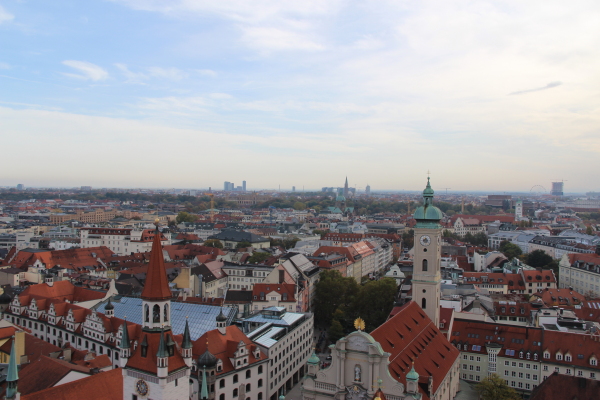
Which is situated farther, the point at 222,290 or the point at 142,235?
the point at 142,235

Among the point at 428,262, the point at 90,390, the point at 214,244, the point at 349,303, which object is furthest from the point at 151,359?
the point at 214,244

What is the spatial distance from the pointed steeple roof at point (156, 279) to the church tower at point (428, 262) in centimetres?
3231

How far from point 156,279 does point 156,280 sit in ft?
0.23

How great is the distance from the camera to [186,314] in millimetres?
54750

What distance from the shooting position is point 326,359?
6119cm

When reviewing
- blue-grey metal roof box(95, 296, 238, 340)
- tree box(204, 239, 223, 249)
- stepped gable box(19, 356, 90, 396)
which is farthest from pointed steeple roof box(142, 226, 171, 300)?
tree box(204, 239, 223, 249)

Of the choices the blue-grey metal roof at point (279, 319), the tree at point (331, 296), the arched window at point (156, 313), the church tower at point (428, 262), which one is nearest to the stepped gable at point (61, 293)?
the blue-grey metal roof at point (279, 319)

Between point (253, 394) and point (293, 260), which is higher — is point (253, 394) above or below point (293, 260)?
below

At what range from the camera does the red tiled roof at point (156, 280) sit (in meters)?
29.5

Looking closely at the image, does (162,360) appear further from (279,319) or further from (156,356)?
(279,319)

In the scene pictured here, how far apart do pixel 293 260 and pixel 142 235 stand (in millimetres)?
59525

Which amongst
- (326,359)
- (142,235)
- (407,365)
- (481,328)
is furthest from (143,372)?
(142,235)

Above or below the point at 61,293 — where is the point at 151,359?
above

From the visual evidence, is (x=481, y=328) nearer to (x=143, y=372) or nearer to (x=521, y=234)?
(x=143, y=372)
